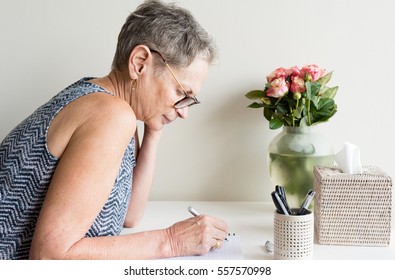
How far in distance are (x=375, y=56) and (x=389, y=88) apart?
0.12 meters

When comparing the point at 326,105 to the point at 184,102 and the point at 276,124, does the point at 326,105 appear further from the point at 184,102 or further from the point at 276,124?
the point at 184,102

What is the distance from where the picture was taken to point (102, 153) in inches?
40.6

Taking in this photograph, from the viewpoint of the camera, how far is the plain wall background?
1706mm

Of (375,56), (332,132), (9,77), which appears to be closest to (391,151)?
(332,132)

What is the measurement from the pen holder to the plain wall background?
602mm

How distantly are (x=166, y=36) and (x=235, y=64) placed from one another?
0.55m

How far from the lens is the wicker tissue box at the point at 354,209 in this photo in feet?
4.23

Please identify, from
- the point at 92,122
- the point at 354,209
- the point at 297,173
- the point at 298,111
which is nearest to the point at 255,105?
the point at 298,111

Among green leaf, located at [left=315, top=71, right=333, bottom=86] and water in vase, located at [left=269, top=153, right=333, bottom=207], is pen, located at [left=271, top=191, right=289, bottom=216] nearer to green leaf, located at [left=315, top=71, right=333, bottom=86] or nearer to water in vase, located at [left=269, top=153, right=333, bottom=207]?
water in vase, located at [left=269, top=153, right=333, bottom=207]

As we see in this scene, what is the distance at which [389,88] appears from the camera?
1727mm

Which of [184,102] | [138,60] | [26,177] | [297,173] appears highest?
[138,60]

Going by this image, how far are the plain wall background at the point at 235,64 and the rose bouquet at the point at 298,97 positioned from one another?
0.17 metres

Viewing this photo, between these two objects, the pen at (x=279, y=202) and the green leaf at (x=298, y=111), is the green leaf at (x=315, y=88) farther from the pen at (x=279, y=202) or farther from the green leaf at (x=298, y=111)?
the pen at (x=279, y=202)

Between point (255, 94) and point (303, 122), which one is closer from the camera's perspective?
point (303, 122)
